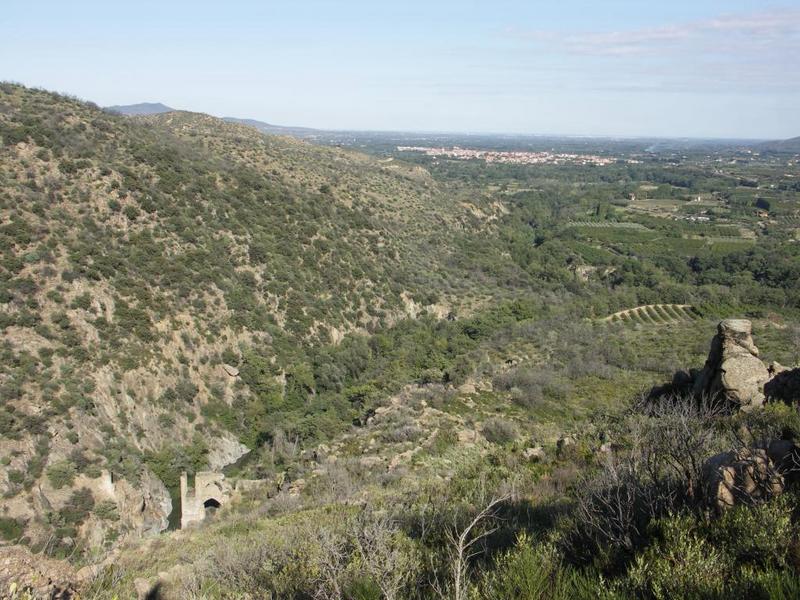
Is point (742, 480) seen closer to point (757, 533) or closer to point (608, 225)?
point (757, 533)

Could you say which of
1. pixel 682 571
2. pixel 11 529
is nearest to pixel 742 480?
pixel 682 571

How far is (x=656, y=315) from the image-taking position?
45.4 metres

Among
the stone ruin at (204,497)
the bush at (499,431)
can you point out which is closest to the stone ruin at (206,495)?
the stone ruin at (204,497)

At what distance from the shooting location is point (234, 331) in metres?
29.9

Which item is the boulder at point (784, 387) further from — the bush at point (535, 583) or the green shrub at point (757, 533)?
the bush at point (535, 583)

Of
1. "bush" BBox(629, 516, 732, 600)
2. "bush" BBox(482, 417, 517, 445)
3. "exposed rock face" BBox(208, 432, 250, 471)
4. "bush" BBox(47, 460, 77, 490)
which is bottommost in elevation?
"exposed rock face" BBox(208, 432, 250, 471)

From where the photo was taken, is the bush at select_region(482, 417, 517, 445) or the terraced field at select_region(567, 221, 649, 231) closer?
the bush at select_region(482, 417, 517, 445)

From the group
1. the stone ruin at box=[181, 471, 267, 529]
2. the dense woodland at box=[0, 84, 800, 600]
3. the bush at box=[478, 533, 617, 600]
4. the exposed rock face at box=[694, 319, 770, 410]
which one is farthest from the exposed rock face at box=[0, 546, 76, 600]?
the exposed rock face at box=[694, 319, 770, 410]

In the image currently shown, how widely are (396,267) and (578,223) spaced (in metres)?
56.5

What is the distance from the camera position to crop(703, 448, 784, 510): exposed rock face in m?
4.75

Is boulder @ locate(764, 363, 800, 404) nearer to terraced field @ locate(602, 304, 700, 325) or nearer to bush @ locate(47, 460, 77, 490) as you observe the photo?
bush @ locate(47, 460, 77, 490)

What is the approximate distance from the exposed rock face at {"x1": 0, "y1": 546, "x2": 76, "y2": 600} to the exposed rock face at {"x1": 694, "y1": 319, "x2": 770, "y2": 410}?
13.5 m

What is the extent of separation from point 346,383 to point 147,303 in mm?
12708

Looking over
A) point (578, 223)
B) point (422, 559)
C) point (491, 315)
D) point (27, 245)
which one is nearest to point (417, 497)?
point (422, 559)
